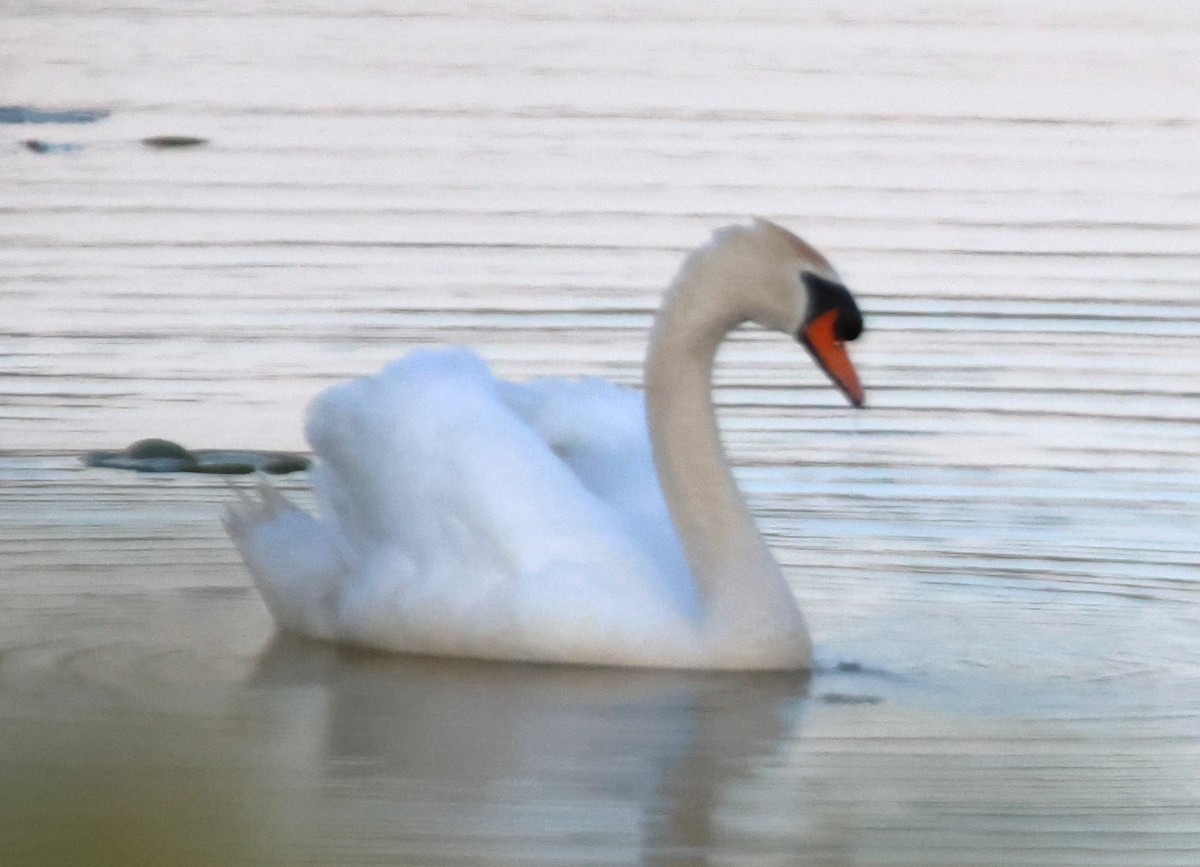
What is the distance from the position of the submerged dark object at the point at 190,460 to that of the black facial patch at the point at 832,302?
3.21 metres

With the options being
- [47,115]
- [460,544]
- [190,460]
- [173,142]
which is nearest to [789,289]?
[460,544]

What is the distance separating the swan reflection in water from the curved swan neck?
0.18 m

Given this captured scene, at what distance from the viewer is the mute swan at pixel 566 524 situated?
6.89 metres

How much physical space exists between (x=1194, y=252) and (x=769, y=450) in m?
5.21

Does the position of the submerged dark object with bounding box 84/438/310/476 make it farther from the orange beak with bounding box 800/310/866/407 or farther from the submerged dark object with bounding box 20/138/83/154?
the submerged dark object with bounding box 20/138/83/154

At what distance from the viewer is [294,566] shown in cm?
755

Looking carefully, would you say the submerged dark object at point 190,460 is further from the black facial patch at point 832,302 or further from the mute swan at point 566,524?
the black facial patch at point 832,302

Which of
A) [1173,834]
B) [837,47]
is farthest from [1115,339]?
[837,47]

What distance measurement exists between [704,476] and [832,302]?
62 cm

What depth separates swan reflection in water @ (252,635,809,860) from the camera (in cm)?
547

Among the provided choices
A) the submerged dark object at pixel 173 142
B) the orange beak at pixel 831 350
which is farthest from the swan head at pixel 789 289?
the submerged dark object at pixel 173 142

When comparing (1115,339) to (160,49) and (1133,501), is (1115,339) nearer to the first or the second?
(1133,501)

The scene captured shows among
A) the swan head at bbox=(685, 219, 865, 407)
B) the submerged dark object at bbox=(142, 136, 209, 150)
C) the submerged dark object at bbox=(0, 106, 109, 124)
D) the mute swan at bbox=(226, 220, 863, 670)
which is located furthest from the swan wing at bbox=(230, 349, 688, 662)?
the submerged dark object at bbox=(0, 106, 109, 124)

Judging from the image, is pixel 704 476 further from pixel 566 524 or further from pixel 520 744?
pixel 520 744
